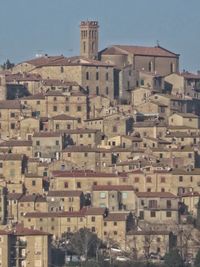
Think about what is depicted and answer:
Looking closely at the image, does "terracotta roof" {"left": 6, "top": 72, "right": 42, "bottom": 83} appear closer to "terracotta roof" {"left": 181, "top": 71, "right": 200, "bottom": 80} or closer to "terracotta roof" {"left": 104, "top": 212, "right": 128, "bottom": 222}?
"terracotta roof" {"left": 181, "top": 71, "right": 200, "bottom": 80}

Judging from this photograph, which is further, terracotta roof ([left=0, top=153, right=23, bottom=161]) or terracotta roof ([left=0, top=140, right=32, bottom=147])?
terracotta roof ([left=0, top=140, right=32, bottom=147])

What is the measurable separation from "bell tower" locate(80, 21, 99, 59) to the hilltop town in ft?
0.15

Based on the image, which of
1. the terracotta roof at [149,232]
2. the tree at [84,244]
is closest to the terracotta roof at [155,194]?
the terracotta roof at [149,232]

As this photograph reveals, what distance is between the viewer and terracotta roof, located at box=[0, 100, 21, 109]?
8912cm

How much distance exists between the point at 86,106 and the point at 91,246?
14.1 m

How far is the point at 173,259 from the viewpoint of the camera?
7462cm

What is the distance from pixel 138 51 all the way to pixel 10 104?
34.3ft

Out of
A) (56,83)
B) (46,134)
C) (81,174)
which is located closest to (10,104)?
(56,83)

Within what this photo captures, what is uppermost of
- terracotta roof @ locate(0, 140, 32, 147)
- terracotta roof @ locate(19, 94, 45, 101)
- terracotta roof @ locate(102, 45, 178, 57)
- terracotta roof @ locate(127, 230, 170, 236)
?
terracotta roof @ locate(102, 45, 178, 57)

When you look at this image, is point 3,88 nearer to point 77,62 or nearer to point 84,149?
point 77,62

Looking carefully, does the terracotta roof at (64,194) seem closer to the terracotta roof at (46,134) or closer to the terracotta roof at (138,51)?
the terracotta roof at (46,134)

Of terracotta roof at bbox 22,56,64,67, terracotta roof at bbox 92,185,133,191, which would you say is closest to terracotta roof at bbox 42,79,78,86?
terracotta roof at bbox 22,56,64,67

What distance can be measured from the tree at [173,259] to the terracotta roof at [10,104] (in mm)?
16003

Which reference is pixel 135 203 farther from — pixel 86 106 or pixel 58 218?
pixel 86 106
